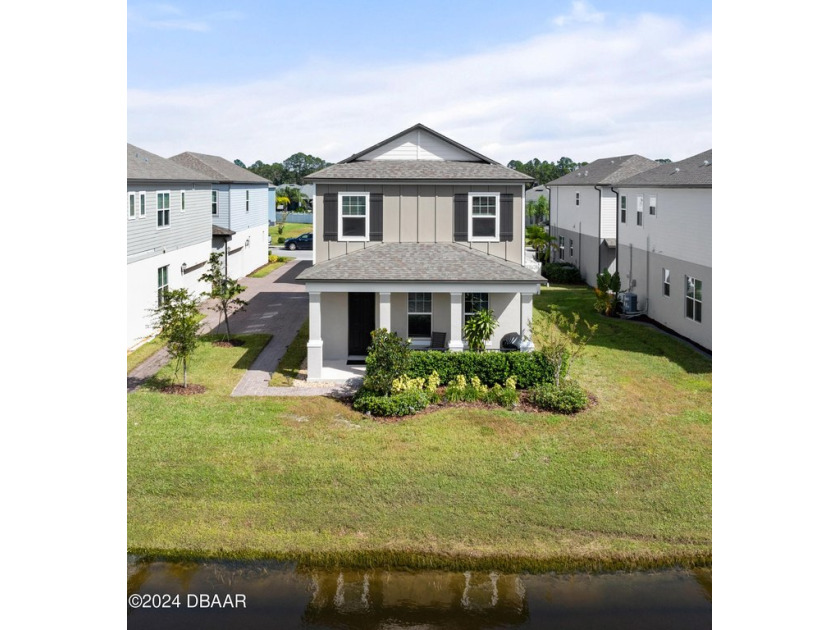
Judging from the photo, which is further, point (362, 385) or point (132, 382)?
point (132, 382)

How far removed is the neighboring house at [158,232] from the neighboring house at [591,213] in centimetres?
1712

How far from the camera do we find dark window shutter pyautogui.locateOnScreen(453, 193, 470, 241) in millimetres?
20641

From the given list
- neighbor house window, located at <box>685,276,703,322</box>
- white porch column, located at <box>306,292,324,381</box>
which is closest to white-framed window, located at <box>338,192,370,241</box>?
white porch column, located at <box>306,292,324,381</box>

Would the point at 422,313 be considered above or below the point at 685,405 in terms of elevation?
above

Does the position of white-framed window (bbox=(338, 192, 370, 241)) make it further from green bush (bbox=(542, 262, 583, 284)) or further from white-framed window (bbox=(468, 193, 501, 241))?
green bush (bbox=(542, 262, 583, 284))

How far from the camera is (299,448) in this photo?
46.3ft

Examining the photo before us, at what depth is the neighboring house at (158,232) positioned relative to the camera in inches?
886

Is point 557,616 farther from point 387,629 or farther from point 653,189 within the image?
point 653,189

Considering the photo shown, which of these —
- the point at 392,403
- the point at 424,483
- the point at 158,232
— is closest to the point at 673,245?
the point at 392,403

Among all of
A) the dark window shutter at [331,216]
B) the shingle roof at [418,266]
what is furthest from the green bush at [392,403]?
the dark window shutter at [331,216]

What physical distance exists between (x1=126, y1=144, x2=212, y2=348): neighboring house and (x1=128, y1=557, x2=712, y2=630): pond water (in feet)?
40.2

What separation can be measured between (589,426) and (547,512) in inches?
166

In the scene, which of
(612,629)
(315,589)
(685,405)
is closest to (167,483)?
(315,589)

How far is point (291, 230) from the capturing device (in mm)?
74812
